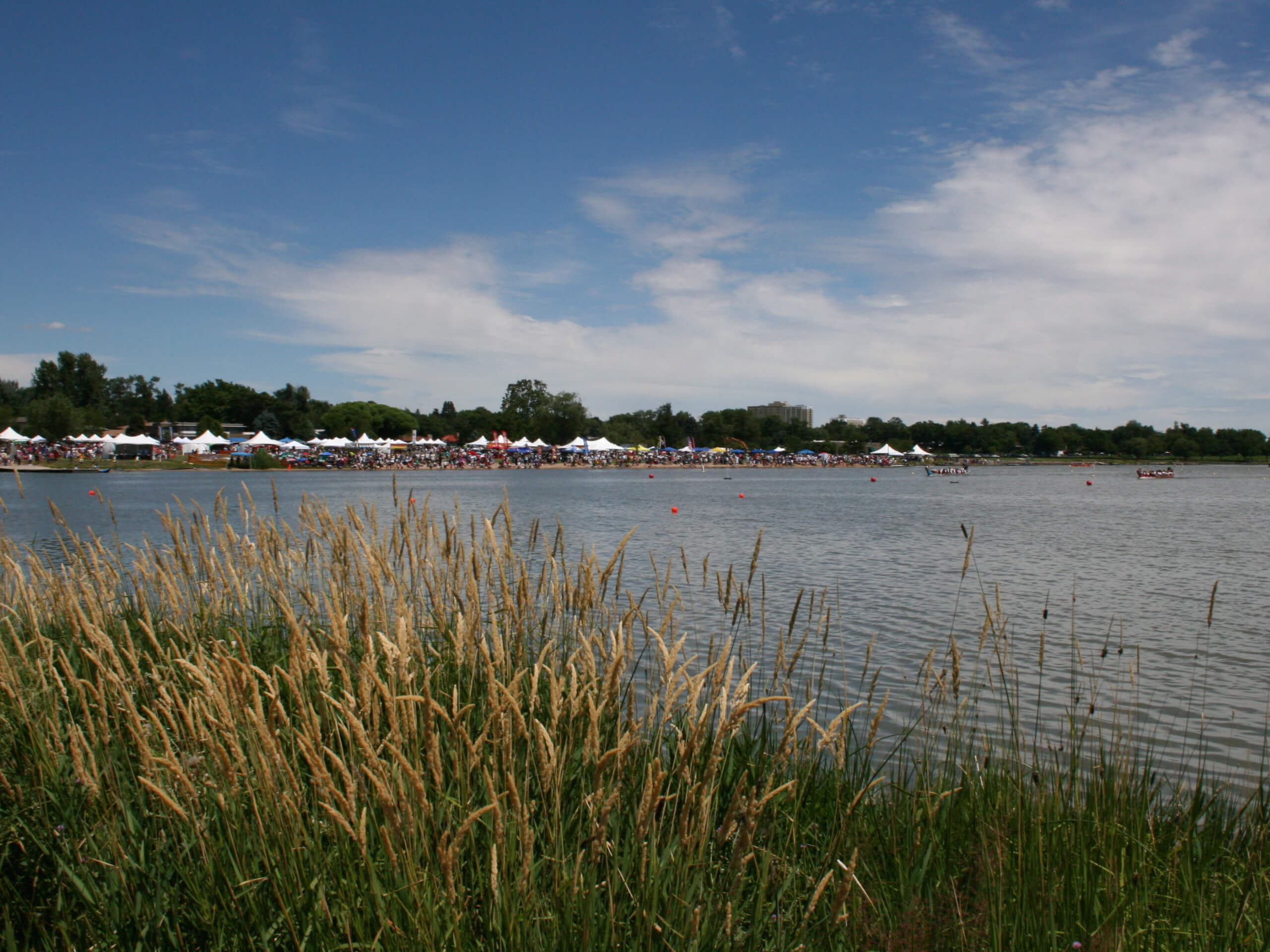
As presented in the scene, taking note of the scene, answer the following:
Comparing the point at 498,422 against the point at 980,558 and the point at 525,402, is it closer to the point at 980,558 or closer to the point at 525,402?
the point at 525,402

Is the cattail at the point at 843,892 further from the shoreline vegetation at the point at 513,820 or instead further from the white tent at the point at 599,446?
the white tent at the point at 599,446

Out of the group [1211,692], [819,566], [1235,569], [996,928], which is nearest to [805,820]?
[996,928]

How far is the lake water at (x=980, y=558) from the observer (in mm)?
9617

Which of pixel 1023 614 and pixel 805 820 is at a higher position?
pixel 805 820

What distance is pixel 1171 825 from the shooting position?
14.6 ft

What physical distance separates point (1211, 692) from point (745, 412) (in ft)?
510

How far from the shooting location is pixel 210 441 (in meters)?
90.8

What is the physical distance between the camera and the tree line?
137 meters

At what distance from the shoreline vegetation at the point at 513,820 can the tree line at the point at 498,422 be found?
124 metres

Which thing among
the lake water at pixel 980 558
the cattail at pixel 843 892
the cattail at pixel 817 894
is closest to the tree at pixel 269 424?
the lake water at pixel 980 558

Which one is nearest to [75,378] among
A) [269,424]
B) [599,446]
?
[269,424]

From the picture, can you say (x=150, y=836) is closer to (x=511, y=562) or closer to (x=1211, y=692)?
(x=511, y=562)

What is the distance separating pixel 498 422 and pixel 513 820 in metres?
142

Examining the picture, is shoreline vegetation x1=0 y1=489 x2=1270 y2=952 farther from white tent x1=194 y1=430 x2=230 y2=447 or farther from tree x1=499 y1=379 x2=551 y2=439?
tree x1=499 y1=379 x2=551 y2=439
